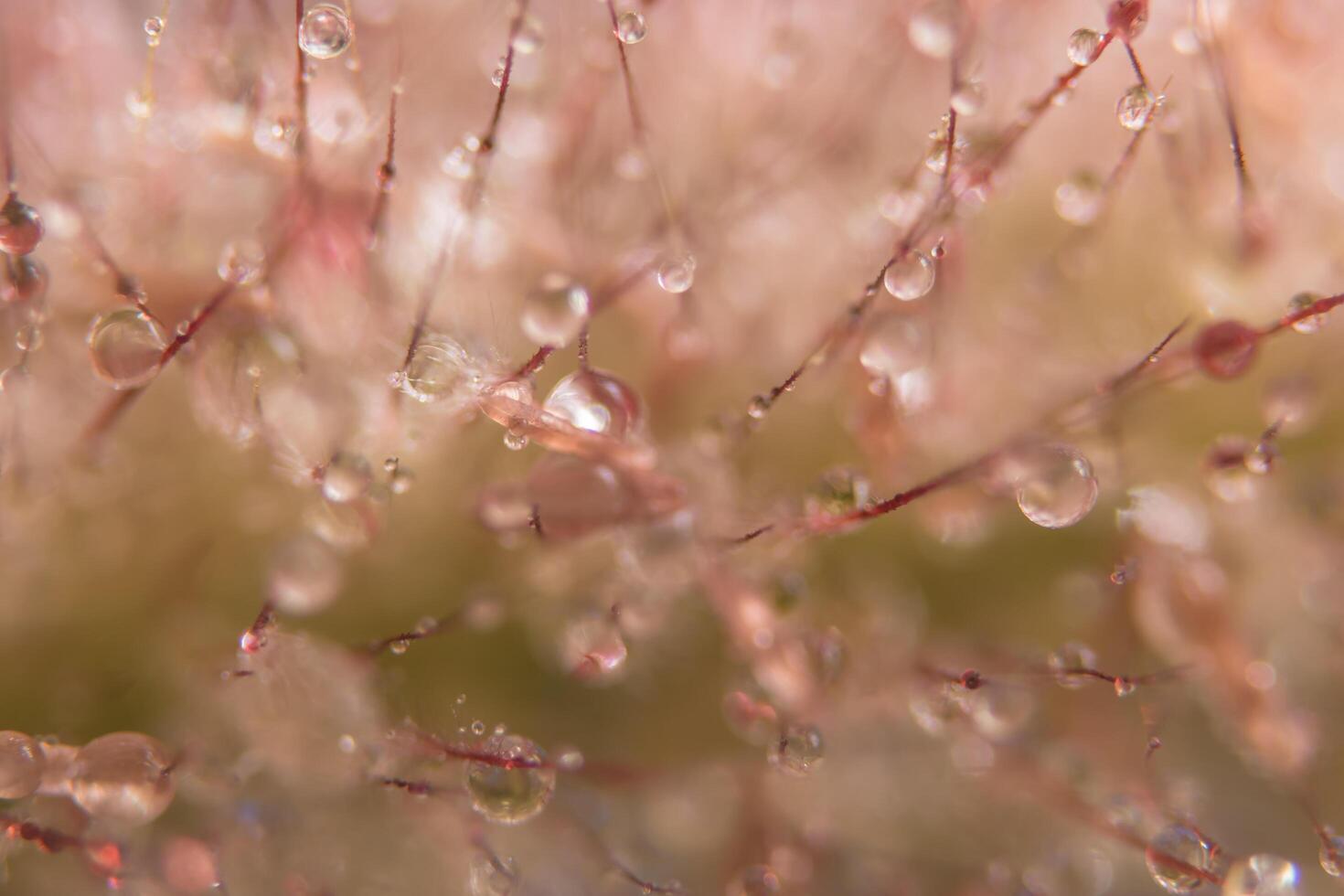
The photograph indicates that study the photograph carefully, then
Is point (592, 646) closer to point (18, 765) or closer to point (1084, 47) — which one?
point (18, 765)

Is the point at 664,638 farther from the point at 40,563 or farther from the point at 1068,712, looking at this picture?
the point at 40,563

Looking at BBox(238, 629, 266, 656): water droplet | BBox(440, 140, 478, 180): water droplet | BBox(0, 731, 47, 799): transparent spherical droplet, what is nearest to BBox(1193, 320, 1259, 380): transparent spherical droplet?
BBox(440, 140, 478, 180): water droplet

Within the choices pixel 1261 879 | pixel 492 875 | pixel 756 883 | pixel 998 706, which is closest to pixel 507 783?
pixel 492 875

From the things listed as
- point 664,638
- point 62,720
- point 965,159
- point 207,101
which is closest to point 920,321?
point 965,159

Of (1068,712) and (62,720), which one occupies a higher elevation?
(1068,712)

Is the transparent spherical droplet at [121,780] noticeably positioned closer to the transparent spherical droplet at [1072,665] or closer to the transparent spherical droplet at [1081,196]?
the transparent spherical droplet at [1072,665]

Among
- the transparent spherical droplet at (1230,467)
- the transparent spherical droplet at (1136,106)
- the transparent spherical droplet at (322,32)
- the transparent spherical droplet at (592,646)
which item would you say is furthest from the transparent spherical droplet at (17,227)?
the transparent spherical droplet at (1230,467)

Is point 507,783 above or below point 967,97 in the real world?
below
